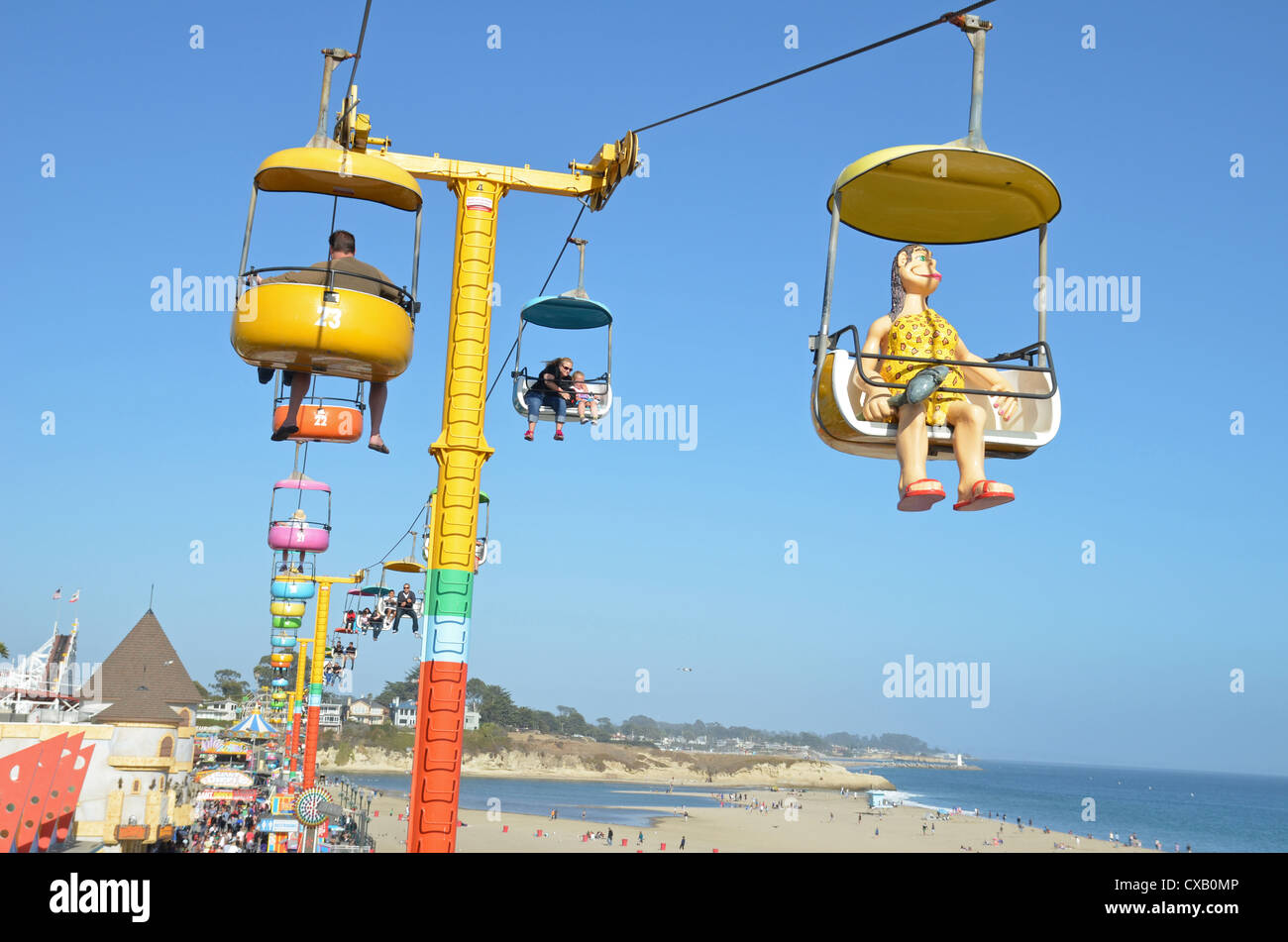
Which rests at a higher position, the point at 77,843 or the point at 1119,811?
the point at 77,843

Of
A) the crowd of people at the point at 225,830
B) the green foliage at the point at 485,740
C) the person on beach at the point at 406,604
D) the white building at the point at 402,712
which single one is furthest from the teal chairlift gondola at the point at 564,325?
the white building at the point at 402,712

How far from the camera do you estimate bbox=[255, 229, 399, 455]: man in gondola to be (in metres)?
7.12

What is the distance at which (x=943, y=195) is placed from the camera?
6668 millimetres

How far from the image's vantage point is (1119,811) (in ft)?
370

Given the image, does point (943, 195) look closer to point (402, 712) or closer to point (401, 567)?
point (401, 567)

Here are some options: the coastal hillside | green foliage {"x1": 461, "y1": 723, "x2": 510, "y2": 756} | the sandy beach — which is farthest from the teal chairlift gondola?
green foliage {"x1": 461, "y1": 723, "x2": 510, "y2": 756}

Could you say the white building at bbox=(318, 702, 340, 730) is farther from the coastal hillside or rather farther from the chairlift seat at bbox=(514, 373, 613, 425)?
the chairlift seat at bbox=(514, 373, 613, 425)

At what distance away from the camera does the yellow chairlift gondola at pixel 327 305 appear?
6910 mm

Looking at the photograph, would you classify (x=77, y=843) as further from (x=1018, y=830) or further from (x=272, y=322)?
(x=1018, y=830)

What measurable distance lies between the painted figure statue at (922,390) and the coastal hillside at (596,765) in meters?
125

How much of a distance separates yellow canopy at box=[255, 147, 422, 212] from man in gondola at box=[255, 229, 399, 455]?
0.37 m
